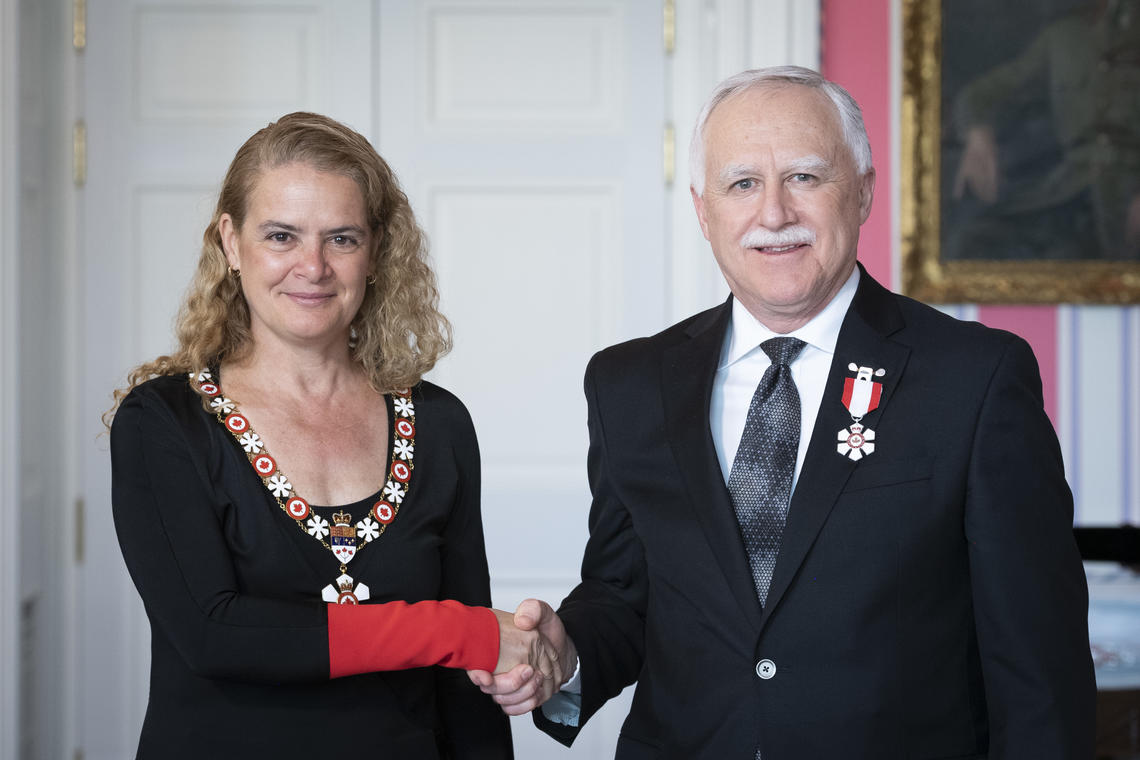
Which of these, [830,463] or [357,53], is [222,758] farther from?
[357,53]

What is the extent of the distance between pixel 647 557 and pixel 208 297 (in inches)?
31.6

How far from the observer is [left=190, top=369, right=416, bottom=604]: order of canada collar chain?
1746 millimetres

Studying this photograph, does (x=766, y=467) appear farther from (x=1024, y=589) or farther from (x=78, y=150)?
(x=78, y=150)

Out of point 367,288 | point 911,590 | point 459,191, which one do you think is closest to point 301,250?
point 367,288

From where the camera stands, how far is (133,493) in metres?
1.69

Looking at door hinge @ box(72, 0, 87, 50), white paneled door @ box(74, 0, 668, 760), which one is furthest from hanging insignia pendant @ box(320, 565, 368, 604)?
door hinge @ box(72, 0, 87, 50)

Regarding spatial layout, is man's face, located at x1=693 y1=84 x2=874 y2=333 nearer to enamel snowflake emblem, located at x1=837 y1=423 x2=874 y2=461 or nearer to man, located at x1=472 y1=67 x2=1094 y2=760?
man, located at x1=472 y1=67 x2=1094 y2=760

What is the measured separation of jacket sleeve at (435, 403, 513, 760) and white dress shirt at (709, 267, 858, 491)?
45cm

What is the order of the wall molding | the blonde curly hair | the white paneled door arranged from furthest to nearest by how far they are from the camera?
the white paneled door
the wall molding
the blonde curly hair

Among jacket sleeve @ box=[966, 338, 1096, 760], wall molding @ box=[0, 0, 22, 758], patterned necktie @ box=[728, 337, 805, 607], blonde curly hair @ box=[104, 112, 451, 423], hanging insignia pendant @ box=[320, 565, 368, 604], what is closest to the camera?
jacket sleeve @ box=[966, 338, 1096, 760]

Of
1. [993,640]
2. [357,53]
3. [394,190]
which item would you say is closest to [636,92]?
[357,53]

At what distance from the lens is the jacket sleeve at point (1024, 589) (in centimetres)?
152

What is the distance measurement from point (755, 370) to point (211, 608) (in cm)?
83

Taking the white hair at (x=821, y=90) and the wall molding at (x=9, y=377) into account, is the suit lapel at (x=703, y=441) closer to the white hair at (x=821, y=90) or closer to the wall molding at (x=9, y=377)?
the white hair at (x=821, y=90)
